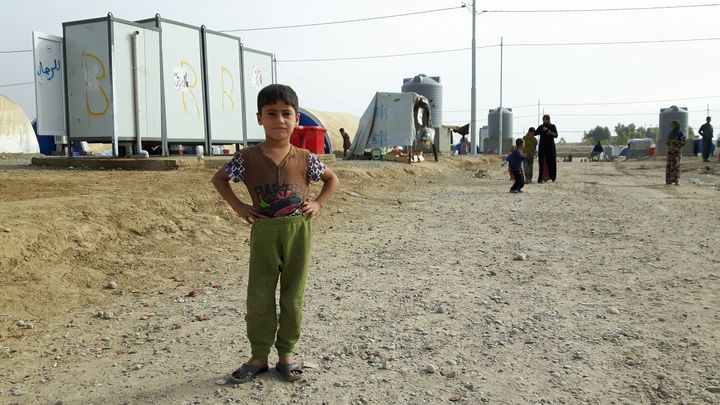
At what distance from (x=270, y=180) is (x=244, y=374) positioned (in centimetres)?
98

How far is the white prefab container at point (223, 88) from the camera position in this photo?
537 inches

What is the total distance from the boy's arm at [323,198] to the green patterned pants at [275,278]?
52 millimetres

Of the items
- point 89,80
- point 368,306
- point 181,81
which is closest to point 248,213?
point 368,306

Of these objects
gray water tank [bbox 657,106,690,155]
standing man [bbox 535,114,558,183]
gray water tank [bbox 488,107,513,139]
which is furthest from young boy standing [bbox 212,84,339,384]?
gray water tank [bbox 488,107,513,139]

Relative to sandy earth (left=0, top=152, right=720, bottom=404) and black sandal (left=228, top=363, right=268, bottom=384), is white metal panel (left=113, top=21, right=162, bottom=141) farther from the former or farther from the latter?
black sandal (left=228, top=363, right=268, bottom=384)

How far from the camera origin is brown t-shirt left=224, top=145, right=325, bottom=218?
9.61 feet

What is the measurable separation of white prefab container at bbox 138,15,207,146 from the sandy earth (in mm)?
4573

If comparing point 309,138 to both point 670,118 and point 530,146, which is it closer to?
point 530,146

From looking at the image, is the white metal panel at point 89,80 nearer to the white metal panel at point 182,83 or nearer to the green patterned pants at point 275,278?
Result: the white metal panel at point 182,83

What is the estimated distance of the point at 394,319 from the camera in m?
3.83

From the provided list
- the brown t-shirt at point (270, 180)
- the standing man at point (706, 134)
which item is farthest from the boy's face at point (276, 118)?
the standing man at point (706, 134)

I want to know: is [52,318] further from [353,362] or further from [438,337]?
[438,337]

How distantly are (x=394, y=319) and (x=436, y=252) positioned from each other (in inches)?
90.4

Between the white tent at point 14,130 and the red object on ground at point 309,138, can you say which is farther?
the white tent at point 14,130
